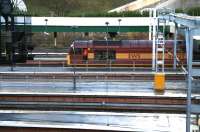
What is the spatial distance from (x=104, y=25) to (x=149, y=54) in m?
21.4

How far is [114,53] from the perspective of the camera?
4581 centimetres

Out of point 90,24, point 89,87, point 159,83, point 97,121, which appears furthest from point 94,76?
point 90,24

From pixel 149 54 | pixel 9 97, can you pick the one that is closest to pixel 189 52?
pixel 9 97

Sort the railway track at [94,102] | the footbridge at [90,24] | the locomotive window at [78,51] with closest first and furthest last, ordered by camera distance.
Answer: the railway track at [94,102] < the locomotive window at [78,51] < the footbridge at [90,24]

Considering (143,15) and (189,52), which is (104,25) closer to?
(143,15)

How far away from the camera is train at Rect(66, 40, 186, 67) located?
45375 mm

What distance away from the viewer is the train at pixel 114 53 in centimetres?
4538

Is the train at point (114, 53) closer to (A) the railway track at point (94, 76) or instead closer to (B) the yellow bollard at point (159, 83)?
(A) the railway track at point (94, 76)

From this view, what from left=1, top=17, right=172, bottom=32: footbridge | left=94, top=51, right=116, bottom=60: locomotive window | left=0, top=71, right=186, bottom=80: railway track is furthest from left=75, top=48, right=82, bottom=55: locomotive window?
left=1, top=17, right=172, bottom=32: footbridge

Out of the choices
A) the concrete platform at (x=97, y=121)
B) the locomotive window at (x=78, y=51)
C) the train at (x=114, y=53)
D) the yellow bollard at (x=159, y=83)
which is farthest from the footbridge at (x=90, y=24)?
the concrete platform at (x=97, y=121)

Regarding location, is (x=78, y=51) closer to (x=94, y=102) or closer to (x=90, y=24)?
(x=94, y=102)

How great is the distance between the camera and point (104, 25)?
217 feet

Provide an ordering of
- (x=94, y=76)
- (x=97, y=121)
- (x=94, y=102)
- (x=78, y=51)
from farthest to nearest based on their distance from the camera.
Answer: (x=78, y=51) < (x=94, y=76) < (x=94, y=102) < (x=97, y=121)

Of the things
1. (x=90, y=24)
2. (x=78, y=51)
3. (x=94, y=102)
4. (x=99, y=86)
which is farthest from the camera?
(x=90, y=24)
